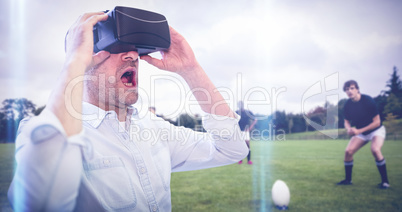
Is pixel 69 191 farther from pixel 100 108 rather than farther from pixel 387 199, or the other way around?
pixel 387 199

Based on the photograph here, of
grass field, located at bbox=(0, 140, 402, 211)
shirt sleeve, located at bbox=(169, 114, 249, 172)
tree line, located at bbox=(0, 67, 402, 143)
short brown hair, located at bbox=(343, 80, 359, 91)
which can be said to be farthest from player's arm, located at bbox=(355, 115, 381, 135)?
tree line, located at bbox=(0, 67, 402, 143)

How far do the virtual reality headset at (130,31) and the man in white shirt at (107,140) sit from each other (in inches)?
1.9

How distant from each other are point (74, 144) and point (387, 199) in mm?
5097

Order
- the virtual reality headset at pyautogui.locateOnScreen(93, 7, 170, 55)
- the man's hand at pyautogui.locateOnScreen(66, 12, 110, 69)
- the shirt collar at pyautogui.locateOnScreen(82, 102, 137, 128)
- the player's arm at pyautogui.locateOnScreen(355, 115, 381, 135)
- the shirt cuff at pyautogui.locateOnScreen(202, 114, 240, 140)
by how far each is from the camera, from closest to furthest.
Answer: the man's hand at pyautogui.locateOnScreen(66, 12, 110, 69)
the virtual reality headset at pyautogui.locateOnScreen(93, 7, 170, 55)
the shirt collar at pyautogui.locateOnScreen(82, 102, 137, 128)
the shirt cuff at pyautogui.locateOnScreen(202, 114, 240, 140)
the player's arm at pyautogui.locateOnScreen(355, 115, 381, 135)

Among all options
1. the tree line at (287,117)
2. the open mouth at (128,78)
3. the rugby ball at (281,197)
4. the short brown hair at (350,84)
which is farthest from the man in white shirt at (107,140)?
the tree line at (287,117)

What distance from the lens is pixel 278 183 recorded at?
370cm

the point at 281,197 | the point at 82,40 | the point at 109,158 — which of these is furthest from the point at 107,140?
the point at 281,197

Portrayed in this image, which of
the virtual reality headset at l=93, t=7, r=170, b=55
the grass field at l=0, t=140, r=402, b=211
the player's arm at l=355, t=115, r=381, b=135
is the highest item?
the virtual reality headset at l=93, t=7, r=170, b=55

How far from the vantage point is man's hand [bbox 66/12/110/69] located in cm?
88

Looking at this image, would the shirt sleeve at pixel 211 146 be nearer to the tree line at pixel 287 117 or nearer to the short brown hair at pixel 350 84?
the short brown hair at pixel 350 84

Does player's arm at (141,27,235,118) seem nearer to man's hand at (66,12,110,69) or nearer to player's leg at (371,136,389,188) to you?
man's hand at (66,12,110,69)

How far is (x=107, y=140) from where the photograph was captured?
119cm

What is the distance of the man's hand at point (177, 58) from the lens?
1399 millimetres

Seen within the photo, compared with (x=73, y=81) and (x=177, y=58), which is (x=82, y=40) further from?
(x=177, y=58)
